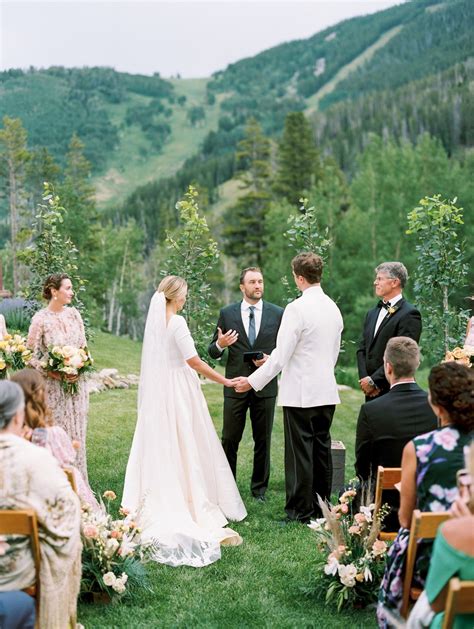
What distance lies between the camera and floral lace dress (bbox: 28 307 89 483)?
6477 millimetres

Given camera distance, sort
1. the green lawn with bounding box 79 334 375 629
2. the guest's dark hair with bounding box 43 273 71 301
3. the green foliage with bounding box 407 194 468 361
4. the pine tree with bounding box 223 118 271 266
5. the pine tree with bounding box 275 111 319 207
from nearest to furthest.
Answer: the green lawn with bounding box 79 334 375 629 < the guest's dark hair with bounding box 43 273 71 301 < the green foliage with bounding box 407 194 468 361 < the pine tree with bounding box 223 118 271 266 < the pine tree with bounding box 275 111 319 207

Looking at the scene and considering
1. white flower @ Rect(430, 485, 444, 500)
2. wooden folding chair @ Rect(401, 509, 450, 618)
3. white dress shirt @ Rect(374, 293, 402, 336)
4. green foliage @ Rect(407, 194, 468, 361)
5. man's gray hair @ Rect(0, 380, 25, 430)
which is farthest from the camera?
green foliage @ Rect(407, 194, 468, 361)

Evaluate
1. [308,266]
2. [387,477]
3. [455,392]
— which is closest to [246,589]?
[387,477]

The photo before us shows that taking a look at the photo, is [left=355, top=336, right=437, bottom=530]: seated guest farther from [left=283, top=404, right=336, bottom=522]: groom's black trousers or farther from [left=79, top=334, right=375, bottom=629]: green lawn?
[left=283, top=404, right=336, bottom=522]: groom's black trousers

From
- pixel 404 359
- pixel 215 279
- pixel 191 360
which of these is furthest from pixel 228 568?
pixel 215 279

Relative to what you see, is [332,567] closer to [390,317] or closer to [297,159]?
[390,317]

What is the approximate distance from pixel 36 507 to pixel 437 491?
190cm

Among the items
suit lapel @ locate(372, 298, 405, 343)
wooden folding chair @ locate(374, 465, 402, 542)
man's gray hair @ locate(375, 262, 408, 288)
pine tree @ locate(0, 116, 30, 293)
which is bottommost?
wooden folding chair @ locate(374, 465, 402, 542)

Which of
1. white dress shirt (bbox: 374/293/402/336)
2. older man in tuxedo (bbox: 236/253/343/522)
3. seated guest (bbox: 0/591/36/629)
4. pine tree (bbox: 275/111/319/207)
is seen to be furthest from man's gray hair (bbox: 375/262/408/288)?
pine tree (bbox: 275/111/319/207)

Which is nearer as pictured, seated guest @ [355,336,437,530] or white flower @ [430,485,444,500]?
white flower @ [430,485,444,500]

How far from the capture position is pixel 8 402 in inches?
130

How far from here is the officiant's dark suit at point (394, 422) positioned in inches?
175

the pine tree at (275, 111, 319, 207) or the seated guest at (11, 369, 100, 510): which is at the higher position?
the pine tree at (275, 111, 319, 207)

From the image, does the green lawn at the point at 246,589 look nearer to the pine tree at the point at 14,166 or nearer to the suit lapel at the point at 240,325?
the suit lapel at the point at 240,325
